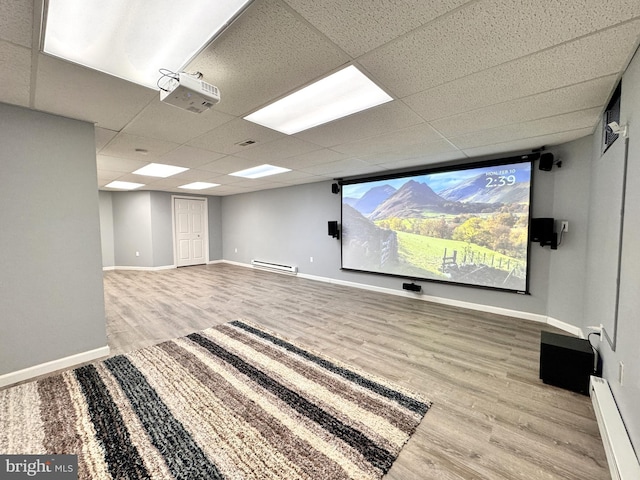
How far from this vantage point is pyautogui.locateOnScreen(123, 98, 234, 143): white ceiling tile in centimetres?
228

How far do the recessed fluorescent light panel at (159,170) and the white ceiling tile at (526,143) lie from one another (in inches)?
188

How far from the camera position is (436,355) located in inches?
107

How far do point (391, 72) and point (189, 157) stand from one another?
3.19 m

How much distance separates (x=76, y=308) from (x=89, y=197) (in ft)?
3.63

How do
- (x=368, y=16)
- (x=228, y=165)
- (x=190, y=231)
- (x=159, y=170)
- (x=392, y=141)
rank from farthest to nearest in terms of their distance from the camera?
(x=190, y=231)
(x=159, y=170)
(x=228, y=165)
(x=392, y=141)
(x=368, y=16)

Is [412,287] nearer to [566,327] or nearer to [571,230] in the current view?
[566,327]

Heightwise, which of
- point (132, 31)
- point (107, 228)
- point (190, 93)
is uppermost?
point (132, 31)

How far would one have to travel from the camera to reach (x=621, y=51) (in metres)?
1.49

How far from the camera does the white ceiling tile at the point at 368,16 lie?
1189mm

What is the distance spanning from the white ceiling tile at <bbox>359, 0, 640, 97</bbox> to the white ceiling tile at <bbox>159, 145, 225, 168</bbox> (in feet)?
8.77

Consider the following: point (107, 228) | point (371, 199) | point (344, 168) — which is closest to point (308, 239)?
point (371, 199)

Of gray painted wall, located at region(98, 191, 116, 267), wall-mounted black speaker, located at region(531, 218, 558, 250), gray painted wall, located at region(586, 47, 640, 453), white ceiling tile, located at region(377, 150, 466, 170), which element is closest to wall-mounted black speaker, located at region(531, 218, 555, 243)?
wall-mounted black speaker, located at region(531, 218, 558, 250)

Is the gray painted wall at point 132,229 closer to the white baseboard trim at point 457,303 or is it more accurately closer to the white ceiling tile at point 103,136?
the white ceiling tile at point 103,136

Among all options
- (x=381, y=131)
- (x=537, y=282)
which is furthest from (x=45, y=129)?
(x=537, y=282)
